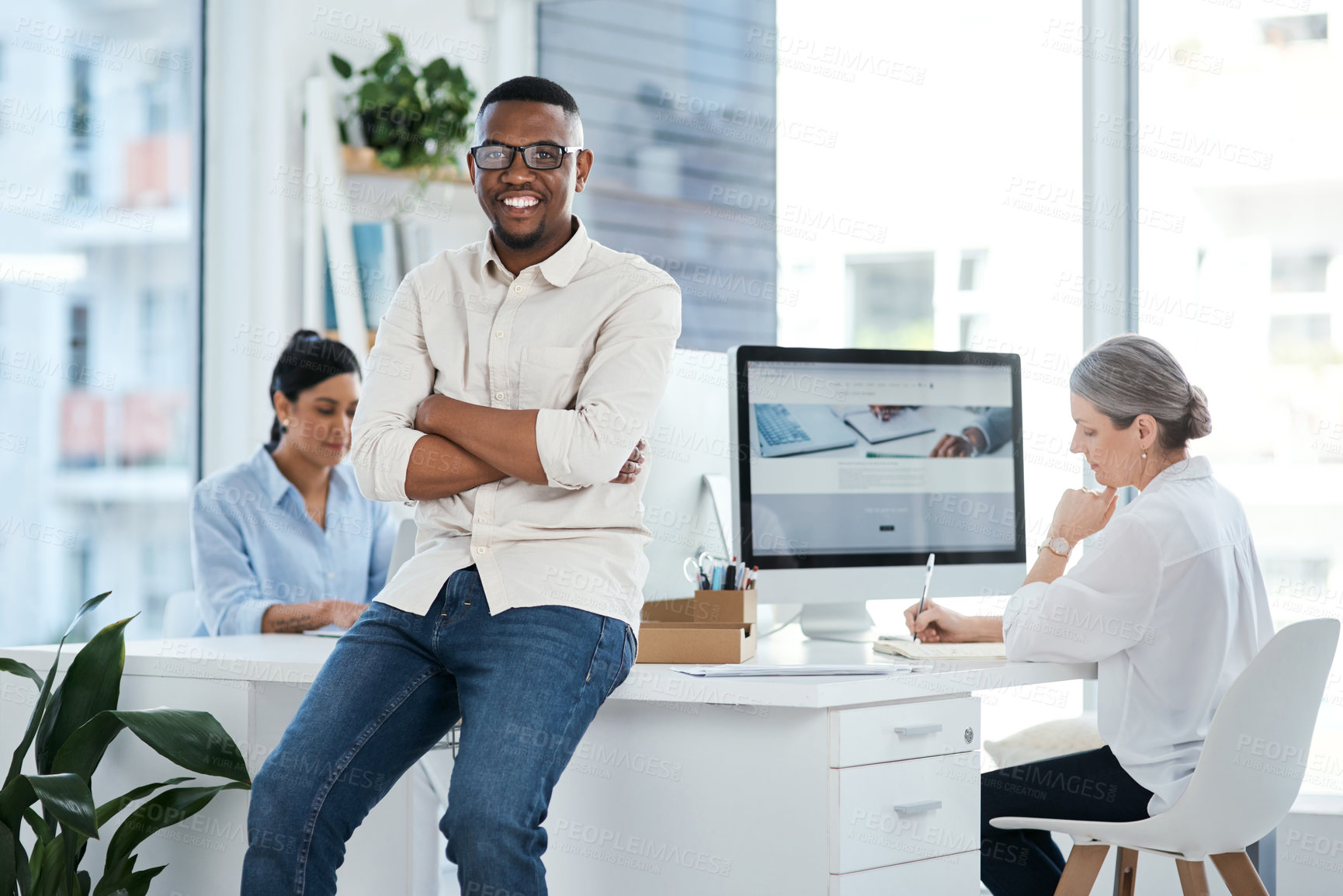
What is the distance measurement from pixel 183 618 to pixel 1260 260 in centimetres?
265

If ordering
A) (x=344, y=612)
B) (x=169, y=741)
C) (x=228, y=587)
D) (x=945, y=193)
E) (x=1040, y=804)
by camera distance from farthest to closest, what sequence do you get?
(x=945, y=193) → (x=228, y=587) → (x=344, y=612) → (x=1040, y=804) → (x=169, y=741)

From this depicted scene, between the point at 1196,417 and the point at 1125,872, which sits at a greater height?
the point at 1196,417

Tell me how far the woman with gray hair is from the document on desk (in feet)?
1.08

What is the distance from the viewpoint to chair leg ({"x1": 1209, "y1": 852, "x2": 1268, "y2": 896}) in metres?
1.84

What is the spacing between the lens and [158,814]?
1.82 metres

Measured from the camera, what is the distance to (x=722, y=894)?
→ 1.63 m

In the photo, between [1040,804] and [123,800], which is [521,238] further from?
[1040,804]

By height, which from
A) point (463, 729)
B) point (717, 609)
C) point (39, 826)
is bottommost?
point (39, 826)

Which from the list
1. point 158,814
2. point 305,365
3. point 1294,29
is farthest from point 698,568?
point 1294,29

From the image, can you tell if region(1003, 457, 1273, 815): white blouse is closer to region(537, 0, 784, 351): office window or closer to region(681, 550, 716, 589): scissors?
region(681, 550, 716, 589): scissors

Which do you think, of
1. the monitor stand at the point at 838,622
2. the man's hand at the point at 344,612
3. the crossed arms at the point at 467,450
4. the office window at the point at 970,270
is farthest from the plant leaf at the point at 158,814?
the office window at the point at 970,270

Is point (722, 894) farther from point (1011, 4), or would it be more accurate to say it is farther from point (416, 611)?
point (1011, 4)

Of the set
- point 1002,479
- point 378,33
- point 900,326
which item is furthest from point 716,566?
point 378,33

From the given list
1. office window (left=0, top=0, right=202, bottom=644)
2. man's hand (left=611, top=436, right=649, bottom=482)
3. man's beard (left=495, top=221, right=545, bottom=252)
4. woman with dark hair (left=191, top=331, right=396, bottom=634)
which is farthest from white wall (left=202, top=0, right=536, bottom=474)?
man's hand (left=611, top=436, right=649, bottom=482)
